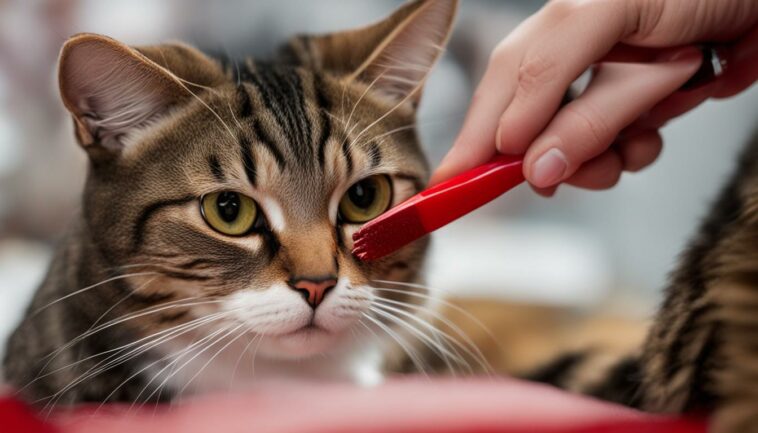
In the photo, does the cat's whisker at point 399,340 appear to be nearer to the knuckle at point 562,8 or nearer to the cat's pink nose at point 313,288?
the cat's pink nose at point 313,288

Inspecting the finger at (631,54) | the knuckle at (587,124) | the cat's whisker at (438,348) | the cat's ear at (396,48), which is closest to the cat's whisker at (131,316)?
the cat's whisker at (438,348)

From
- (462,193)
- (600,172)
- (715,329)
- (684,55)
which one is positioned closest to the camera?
(715,329)

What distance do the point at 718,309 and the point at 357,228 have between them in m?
0.36

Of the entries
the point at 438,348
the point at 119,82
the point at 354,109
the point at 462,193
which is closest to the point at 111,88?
the point at 119,82

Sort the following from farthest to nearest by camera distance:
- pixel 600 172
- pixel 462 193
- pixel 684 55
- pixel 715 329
Answer: 1. pixel 600 172
2. pixel 684 55
3. pixel 462 193
4. pixel 715 329

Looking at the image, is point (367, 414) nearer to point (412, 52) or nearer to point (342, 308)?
point (342, 308)

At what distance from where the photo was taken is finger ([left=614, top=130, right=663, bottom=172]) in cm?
96

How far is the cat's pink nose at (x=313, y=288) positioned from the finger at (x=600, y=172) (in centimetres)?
38

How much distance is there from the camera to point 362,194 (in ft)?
2.60

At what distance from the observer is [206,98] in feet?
2.48

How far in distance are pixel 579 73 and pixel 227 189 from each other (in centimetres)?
41

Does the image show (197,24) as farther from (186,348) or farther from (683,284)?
(683,284)

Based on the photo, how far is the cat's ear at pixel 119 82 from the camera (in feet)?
2.24

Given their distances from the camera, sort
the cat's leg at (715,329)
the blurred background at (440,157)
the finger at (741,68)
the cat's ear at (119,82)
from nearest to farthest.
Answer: the cat's leg at (715,329), the cat's ear at (119,82), the finger at (741,68), the blurred background at (440,157)
